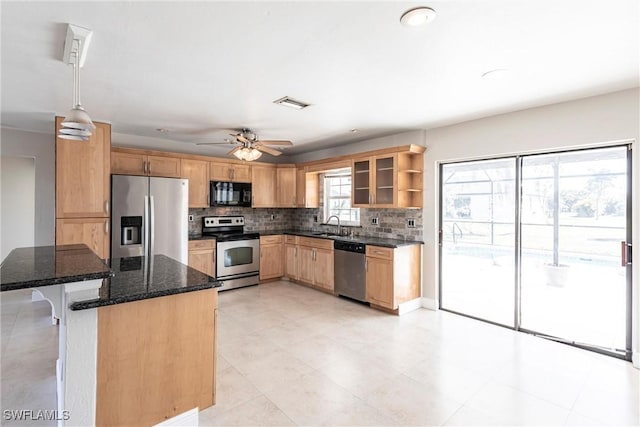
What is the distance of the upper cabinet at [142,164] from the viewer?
4.23 metres

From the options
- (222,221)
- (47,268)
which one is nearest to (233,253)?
(222,221)

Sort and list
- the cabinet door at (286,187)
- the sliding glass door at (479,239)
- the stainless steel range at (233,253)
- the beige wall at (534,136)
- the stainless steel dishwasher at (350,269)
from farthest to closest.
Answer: the cabinet door at (286,187), the stainless steel range at (233,253), the stainless steel dishwasher at (350,269), the sliding glass door at (479,239), the beige wall at (534,136)

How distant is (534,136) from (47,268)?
4190mm

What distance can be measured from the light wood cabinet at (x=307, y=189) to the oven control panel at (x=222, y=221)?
1.15 metres

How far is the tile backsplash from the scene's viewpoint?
4.53 metres

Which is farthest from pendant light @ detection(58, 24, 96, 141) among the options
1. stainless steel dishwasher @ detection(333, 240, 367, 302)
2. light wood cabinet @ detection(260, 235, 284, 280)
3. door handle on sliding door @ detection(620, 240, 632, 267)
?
door handle on sliding door @ detection(620, 240, 632, 267)

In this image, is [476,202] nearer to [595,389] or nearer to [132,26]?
[595,389]

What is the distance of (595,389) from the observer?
2361mm

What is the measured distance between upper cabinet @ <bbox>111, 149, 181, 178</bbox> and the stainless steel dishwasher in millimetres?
2743

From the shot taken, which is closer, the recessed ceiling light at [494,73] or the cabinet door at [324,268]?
the recessed ceiling light at [494,73]

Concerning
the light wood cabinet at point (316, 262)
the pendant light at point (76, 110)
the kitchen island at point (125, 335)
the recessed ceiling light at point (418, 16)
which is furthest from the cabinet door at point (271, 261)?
the recessed ceiling light at point (418, 16)

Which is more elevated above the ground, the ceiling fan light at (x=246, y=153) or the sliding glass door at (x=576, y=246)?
the ceiling fan light at (x=246, y=153)

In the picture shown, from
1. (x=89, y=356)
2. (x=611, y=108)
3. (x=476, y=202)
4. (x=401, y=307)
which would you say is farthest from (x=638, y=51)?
(x=89, y=356)

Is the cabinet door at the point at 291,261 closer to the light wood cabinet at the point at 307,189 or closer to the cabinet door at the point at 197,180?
the light wood cabinet at the point at 307,189
